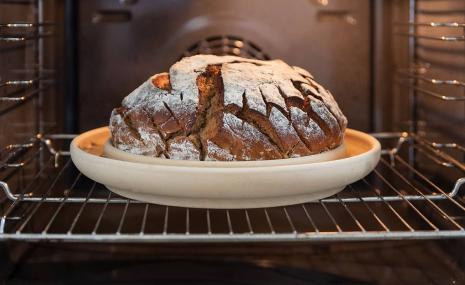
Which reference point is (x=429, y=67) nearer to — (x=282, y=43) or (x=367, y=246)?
(x=282, y=43)

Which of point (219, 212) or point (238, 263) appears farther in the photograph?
point (219, 212)

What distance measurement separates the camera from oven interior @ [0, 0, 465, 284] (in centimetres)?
100

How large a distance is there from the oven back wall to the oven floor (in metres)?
0.36

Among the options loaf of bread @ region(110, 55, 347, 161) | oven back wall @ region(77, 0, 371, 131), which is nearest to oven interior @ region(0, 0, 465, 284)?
oven back wall @ region(77, 0, 371, 131)

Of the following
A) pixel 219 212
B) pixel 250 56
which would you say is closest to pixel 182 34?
pixel 250 56

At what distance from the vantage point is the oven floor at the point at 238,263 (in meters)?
0.89

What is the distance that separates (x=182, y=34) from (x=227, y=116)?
36cm

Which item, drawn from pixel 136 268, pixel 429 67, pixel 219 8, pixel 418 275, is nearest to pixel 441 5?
pixel 429 67

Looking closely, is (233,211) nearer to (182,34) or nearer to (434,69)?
(182,34)

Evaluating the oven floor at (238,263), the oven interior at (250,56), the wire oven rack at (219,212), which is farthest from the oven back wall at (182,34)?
the oven floor at (238,263)

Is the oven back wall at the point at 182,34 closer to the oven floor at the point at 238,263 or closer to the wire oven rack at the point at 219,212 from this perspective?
the wire oven rack at the point at 219,212

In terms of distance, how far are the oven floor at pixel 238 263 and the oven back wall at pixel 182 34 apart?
1.17 ft

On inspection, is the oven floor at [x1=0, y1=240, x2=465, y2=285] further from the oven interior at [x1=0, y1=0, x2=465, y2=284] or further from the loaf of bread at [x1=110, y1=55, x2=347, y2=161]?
the loaf of bread at [x1=110, y1=55, x2=347, y2=161]

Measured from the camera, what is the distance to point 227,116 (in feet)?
3.05
